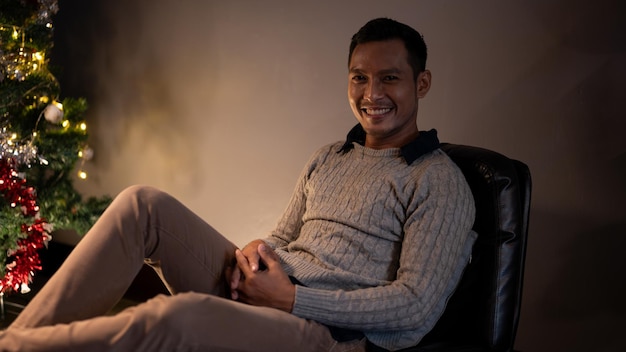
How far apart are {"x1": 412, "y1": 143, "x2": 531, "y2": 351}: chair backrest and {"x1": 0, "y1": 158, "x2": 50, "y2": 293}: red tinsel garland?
1.62 meters

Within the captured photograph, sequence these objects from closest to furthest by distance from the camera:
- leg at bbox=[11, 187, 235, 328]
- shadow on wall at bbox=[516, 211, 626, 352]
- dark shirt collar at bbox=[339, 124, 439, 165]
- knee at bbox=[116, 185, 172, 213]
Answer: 1. leg at bbox=[11, 187, 235, 328]
2. knee at bbox=[116, 185, 172, 213]
3. dark shirt collar at bbox=[339, 124, 439, 165]
4. shadow on wall at bbox=[516, 211, 626, 352]

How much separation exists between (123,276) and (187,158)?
1.69 m

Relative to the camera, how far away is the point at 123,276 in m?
1.33

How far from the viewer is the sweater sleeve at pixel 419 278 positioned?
4.28 feet

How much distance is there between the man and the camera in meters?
1.12

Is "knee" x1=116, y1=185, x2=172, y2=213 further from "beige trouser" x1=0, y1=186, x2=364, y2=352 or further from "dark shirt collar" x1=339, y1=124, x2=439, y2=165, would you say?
"dark shirt collar" x1=339, y1=124, x2=439, y2=165

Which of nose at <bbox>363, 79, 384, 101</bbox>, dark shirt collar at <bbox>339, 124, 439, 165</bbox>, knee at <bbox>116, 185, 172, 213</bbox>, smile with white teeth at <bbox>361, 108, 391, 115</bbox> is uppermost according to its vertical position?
nose at <bbox>363, 79, 384, 101</bbox>

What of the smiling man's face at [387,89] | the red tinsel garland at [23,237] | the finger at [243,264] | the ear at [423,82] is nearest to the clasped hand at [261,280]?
the finger at [243,264]

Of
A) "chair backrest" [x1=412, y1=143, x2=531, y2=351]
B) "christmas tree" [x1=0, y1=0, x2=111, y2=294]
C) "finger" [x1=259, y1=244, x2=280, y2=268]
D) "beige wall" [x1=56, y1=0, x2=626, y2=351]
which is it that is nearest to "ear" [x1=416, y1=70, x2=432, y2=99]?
"chair backrest" [x1=412, y1=143, x2=531, y2=351]

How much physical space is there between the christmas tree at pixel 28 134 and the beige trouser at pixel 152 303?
1.11 metres

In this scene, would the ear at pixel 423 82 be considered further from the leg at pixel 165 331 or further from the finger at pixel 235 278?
the leg at pixel 165 331

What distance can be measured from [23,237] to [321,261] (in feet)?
4.57

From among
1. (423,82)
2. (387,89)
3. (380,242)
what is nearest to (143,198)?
(380,242)

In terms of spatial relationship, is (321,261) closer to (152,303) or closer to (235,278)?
(235,278)
